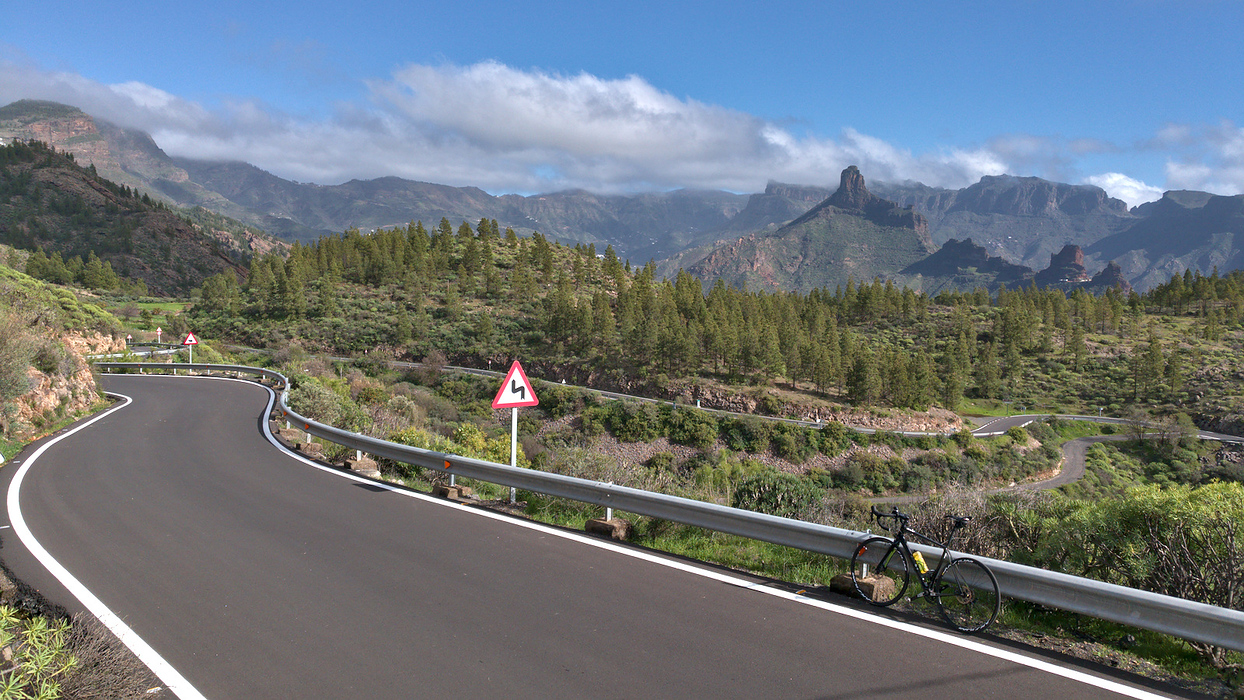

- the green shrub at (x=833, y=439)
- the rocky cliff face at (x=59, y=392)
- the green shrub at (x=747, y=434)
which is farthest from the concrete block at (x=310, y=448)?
the green shrub at (x=833, y=439)

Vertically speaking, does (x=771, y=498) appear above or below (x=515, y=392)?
below

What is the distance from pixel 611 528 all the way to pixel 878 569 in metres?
2.75

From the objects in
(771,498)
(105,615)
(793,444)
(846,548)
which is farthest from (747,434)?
(105,615)

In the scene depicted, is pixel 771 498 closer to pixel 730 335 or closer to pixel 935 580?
pixel 935 580

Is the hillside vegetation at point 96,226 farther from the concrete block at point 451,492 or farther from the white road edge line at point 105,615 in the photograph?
the concrete block at point 451,492

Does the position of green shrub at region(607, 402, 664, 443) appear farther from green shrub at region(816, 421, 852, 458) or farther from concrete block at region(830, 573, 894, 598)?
concrete block at region(830, 573, 894, 598)

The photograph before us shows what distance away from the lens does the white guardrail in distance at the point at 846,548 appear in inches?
142

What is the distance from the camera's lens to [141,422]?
1584 centimetres

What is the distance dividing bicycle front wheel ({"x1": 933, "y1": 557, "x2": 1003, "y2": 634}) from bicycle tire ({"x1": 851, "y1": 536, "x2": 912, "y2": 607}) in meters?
0.25

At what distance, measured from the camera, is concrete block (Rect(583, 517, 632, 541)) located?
259 inches

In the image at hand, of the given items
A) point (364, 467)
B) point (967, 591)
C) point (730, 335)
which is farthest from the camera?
point (730, 335)

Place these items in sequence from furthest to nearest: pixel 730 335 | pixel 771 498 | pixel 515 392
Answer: pixel 730 335
pixel 771 498
pixel 515 392

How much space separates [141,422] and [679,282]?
84.1 m

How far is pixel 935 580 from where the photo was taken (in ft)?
14.9
